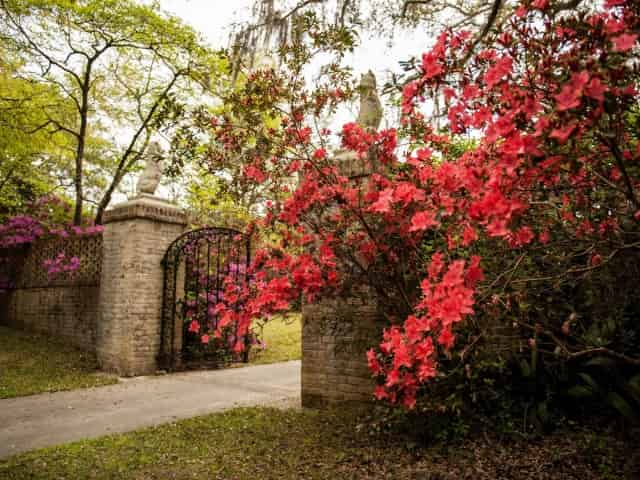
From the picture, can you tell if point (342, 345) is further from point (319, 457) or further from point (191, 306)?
point (191, 306)

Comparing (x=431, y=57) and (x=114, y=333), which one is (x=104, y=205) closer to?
(x=114, y=333)

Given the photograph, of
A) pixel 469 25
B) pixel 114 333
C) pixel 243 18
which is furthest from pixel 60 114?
pixel 469 25

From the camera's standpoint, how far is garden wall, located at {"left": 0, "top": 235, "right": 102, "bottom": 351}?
8312 millimetres

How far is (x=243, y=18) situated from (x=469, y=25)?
2.89 m

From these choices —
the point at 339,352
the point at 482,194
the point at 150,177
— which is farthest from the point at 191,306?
the point at 482,194

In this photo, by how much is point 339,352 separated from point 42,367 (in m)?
5.44

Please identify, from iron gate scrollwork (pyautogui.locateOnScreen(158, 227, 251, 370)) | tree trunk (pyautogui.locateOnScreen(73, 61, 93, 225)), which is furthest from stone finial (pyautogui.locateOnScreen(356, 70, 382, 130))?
tree trunk (pyautogui.locateOnScreen(73, 61, 93, 225))

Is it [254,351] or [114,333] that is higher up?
[114,333]

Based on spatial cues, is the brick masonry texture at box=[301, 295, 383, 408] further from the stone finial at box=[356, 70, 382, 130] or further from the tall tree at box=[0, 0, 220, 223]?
the tall tree at box=[0, 0, 220, 223]

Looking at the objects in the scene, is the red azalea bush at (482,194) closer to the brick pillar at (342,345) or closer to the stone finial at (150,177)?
the brick pillar at (342,345)

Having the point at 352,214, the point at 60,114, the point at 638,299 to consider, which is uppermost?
the point at 60,114

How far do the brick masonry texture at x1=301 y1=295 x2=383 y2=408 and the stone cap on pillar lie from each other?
3.58 metres

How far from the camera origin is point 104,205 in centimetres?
1091

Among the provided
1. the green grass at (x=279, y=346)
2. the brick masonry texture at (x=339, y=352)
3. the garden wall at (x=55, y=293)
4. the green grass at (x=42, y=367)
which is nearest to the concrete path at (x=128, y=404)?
the green grass at (x=42, y=367)
